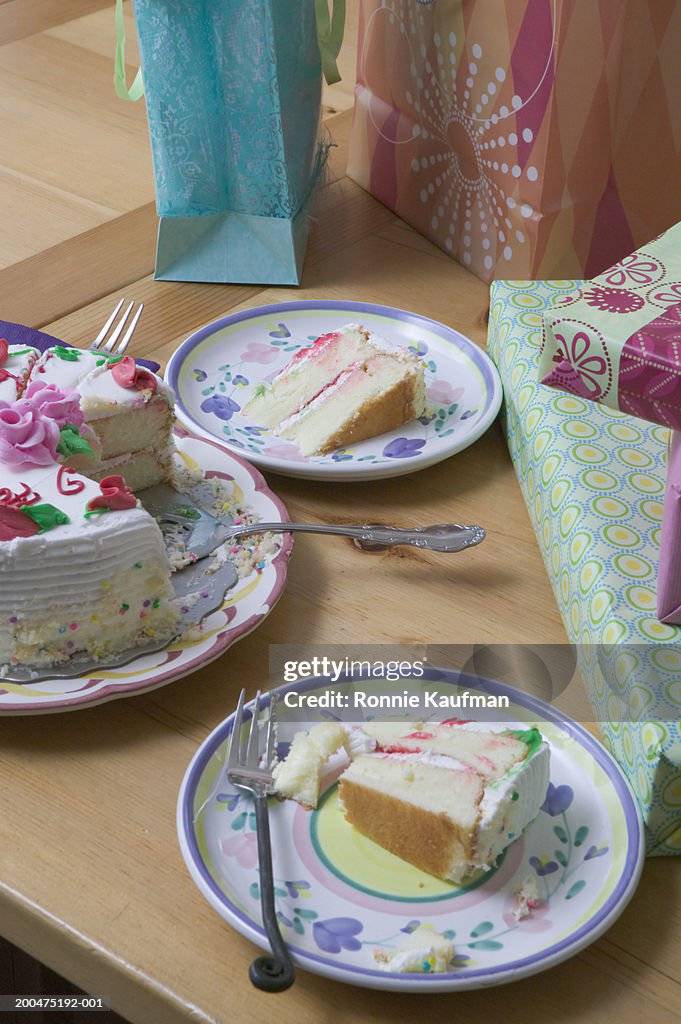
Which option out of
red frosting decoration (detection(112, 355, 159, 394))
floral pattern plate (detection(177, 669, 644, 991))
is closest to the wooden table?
floral pattern plate (detection(177, 669, 644, 991))

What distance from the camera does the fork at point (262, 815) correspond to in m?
0.55

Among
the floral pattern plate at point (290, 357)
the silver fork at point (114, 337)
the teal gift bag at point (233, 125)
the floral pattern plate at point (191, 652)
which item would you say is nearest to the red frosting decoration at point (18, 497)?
the floral pattern plate at point (191, 652)

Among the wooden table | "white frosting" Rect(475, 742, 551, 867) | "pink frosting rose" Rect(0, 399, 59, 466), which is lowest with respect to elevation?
the wooden table

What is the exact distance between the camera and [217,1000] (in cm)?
56

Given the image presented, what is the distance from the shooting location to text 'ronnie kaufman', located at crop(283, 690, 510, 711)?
701 millimetres

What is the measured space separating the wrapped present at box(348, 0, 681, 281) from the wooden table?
0.08 meters

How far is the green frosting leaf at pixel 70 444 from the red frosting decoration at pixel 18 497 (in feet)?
0.20

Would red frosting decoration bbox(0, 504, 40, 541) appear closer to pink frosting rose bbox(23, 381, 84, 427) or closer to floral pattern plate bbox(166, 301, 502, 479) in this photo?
pink frosting rose bbox(23, 381, 84, 427)

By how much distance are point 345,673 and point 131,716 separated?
138 millimetres

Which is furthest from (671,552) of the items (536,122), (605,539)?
(536,122)

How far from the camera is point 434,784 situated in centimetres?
62

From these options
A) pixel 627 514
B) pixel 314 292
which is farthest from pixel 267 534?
pixel 314 292

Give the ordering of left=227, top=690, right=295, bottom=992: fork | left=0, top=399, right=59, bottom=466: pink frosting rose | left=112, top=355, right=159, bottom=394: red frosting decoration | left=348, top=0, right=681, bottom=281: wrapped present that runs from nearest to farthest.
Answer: left=227, top=690, right=295, bottom=992: fork → left=0, top=399, right=59, bottom=466: pink frosting rose → left=112, top=355, right=159, bottom=394: red frosting decoration → left=348, top=0, right=681, bottom=281: wrapped present

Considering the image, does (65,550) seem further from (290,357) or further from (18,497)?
(290,357)
